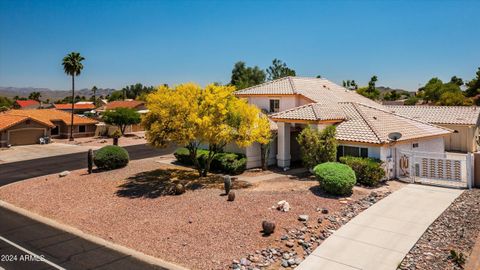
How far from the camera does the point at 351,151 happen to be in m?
21.9

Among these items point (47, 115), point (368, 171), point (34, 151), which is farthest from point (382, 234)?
point (47, 115)

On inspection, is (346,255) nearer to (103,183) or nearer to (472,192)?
(472,192)

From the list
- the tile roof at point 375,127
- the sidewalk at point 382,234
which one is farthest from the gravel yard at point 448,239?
the tile roof at point 375,127

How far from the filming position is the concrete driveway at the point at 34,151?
36.7 meters

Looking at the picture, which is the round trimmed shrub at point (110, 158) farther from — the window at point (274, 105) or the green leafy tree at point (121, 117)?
the green leafy tree at point (121, 117)

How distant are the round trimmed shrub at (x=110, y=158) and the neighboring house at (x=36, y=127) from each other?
2555cm

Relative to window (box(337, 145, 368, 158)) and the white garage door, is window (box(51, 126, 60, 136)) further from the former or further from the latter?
window (box(337, 145, 368, 158))

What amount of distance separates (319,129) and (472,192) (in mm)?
9144

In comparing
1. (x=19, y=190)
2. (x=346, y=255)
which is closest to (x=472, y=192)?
(x=346, y=255)

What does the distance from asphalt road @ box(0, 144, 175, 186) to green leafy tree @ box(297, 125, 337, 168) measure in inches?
759

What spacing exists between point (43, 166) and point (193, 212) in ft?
72.1

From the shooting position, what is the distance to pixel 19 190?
71.4 ft

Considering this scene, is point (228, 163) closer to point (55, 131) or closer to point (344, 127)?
point (344, 127)

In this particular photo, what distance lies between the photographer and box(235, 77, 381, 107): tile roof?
30.6 m
